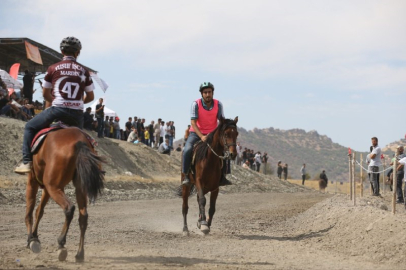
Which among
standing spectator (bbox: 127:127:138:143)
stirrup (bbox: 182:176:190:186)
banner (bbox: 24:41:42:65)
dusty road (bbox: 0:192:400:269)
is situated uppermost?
banner (bbox: 24:41:42:65)

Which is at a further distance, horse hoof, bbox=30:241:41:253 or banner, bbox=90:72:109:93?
banner, bbox=90:72:109:93

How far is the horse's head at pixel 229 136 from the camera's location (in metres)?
12.0

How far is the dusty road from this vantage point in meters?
8.65

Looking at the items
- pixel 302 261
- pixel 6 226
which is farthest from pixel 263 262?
pixel 6 226

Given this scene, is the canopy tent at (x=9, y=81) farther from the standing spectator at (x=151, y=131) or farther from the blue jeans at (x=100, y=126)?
the standing spectator at (x=151, y=131)

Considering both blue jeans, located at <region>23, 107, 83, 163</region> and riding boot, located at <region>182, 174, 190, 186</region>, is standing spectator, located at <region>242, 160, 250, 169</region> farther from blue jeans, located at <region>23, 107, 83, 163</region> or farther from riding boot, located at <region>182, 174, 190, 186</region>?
blue jeans, located at <region>23, 107, 83, 163</region>

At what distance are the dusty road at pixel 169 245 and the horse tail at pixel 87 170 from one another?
1.00m

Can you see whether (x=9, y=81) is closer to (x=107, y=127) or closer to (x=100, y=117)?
(x=100, y=117)

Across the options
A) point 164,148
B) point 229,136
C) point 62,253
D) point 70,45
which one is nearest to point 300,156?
point 164,148

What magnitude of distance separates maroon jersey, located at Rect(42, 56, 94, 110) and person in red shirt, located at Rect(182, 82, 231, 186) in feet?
13.6

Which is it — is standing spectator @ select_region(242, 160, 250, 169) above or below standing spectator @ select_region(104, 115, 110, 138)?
below

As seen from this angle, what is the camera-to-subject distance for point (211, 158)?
41.2 ft

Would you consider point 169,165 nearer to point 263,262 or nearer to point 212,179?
point 212,179

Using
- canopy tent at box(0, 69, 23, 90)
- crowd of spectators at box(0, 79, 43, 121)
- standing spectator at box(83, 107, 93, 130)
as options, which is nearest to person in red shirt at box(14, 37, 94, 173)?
crowd of spectators at box(0, 79, 43, 121)
